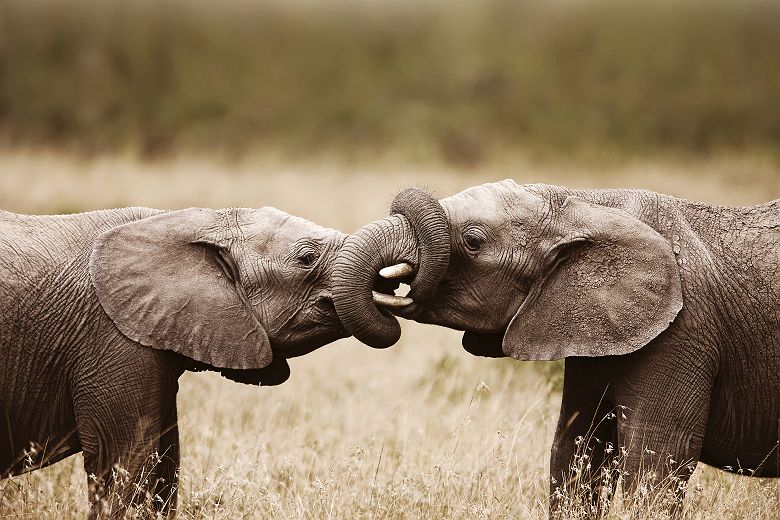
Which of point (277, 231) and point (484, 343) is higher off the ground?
point (277, 231)

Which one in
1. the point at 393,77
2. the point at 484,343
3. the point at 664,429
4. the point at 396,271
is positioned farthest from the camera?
the point at 393,77

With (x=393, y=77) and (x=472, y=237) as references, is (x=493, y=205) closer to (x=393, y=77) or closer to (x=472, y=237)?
(x=472, y=237)

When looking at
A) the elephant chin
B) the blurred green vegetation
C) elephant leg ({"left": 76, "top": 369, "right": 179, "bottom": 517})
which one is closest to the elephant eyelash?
the elephant chin

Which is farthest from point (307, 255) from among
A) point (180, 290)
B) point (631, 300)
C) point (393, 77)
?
point (393, 77)

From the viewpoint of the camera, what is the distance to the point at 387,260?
709cm

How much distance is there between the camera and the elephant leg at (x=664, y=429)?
693 centimetres

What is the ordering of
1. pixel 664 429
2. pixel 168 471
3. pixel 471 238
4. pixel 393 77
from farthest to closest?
pixel 393 77 → pixel 168 471 → pixel 471 238 → pixel 664 429

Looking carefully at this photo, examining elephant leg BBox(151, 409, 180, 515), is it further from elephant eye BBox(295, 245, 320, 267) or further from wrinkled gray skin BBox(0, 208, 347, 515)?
elephant eye BBox(295, 245, 320, 267)

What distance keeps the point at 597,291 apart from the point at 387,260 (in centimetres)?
129

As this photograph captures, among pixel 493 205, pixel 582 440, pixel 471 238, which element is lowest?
pixel 582 440

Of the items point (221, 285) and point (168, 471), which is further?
→ point (168, 471)

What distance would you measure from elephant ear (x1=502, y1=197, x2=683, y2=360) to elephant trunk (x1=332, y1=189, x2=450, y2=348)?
64cm

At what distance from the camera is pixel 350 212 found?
20.2 m

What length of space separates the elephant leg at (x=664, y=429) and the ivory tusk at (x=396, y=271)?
151cm
